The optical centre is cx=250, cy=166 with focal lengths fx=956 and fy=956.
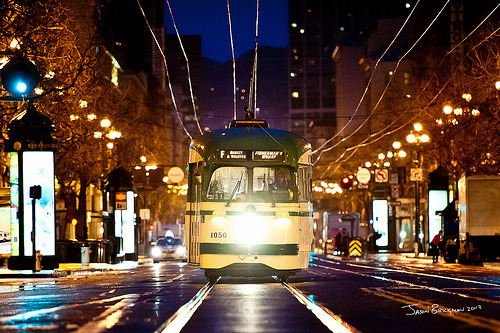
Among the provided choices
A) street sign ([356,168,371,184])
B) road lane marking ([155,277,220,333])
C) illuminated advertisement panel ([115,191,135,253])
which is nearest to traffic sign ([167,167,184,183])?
illuminated advertisement panel ([115,191,135,253])

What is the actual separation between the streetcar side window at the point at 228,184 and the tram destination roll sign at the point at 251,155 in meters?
0.28

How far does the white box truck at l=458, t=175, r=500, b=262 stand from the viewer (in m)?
40.2

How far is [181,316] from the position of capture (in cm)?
1391

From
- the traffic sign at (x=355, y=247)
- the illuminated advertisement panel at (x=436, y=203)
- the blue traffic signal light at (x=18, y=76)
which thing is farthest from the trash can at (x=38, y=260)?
the illuminated advertisement panel at (x=436, y=203)

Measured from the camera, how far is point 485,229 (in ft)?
134

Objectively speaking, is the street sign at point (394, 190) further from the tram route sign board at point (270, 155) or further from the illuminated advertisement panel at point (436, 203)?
the tram route sign board at point (270, 155)

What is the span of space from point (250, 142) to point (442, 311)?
11.3 metres

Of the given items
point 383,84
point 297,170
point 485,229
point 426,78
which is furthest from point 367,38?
point 297,170

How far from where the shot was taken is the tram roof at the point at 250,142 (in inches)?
975

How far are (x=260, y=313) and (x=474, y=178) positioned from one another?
90.5 feet

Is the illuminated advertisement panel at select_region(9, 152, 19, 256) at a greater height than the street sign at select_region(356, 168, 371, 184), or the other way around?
the street sign at select_region(356, 168, 371, 184)

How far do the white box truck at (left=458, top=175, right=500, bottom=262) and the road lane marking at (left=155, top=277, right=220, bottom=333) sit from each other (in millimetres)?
23192

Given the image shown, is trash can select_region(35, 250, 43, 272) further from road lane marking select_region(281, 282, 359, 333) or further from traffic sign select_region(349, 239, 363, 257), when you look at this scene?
traffic sign select_region(349, 239, 363, 257)

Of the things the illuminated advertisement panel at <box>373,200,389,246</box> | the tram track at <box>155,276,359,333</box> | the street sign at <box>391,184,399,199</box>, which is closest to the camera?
the tram track at <box>155,276,359,333</box>
